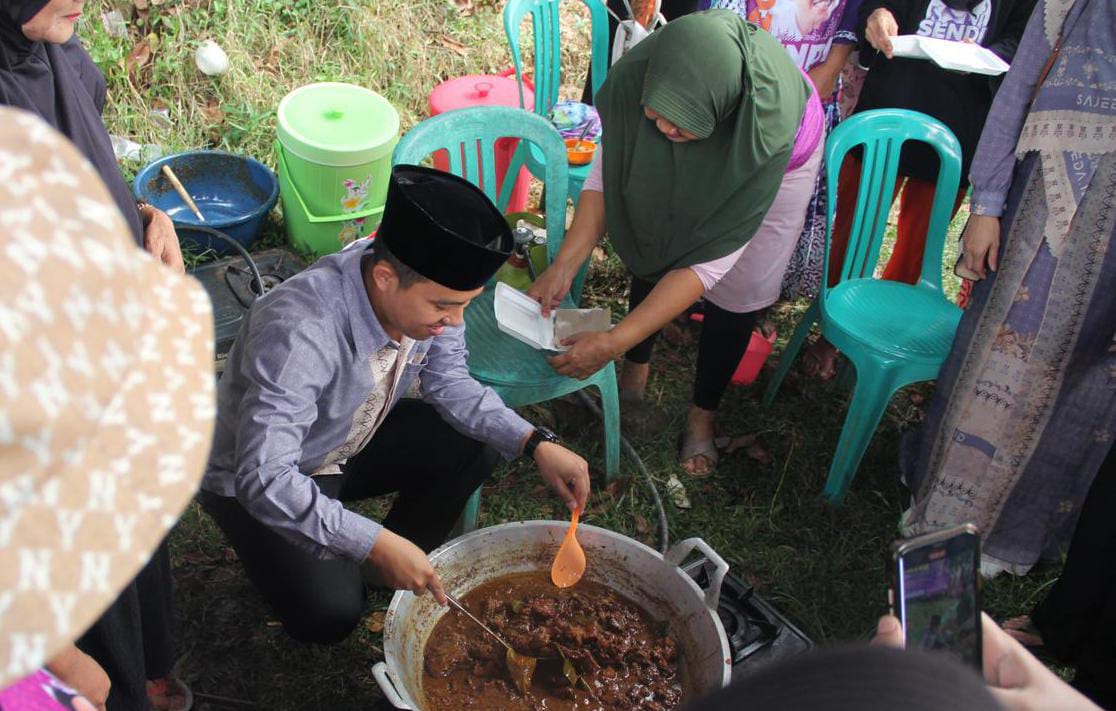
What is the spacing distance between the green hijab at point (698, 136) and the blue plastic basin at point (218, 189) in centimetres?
188

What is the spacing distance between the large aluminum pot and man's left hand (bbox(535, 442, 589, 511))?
4.4 inches

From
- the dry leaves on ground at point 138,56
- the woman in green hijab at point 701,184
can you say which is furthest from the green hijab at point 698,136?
the dry leaves on ground at point 138,56

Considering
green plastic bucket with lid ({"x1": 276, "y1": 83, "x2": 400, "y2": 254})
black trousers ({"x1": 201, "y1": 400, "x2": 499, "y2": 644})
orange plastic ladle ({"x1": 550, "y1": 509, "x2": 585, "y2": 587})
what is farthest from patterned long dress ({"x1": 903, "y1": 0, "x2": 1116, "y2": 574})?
green plastic bucket with lid ({"x1": 276, "y1": 83, "x2": 400, "y2": 254})

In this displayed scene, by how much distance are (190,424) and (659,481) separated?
2.82 m

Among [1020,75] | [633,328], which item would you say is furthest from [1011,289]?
[633,328]

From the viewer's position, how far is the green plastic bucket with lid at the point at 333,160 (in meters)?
3.96

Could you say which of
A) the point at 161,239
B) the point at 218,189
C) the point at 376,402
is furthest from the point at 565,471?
the point at 218,189

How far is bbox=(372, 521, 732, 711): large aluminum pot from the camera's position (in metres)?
2.25

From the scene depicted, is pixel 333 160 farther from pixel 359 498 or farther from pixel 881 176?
pixel 881 176

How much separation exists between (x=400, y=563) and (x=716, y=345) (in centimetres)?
177

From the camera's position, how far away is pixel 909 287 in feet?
12.1

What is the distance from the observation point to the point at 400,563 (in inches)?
84.4

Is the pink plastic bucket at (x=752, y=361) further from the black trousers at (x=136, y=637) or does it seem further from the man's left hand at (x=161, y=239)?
the black trousers at (x=136, y=637)

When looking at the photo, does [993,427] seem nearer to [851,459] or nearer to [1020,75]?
[851,459]
